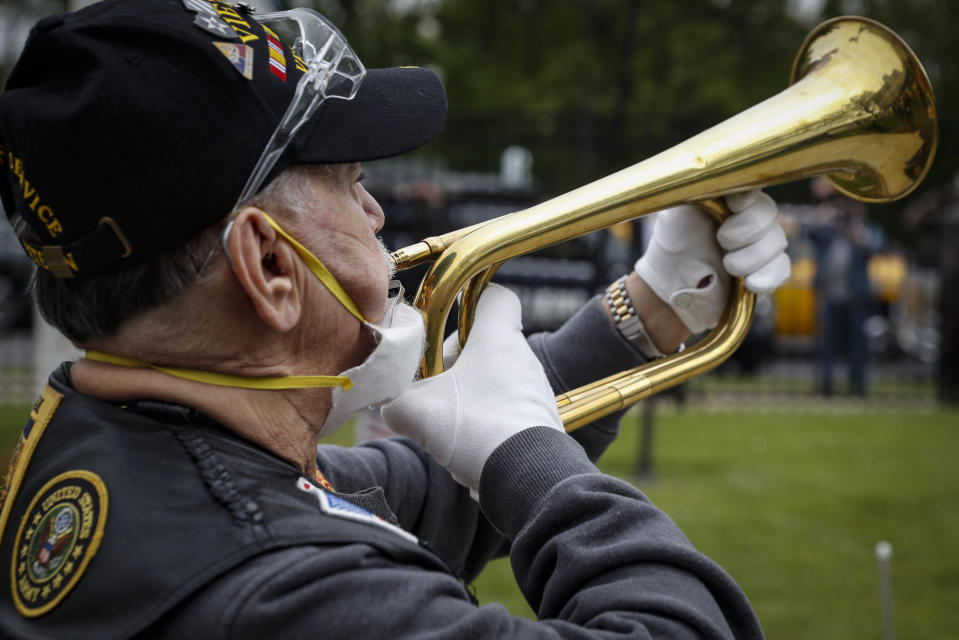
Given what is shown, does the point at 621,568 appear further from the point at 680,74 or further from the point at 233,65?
the point at 680,74

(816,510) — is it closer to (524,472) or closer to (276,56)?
(524,472)

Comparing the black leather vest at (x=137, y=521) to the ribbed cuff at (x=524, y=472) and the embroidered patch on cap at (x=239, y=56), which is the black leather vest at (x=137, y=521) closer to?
the ribbed cuff at (x=524, y=472)

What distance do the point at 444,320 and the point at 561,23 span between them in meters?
19.6

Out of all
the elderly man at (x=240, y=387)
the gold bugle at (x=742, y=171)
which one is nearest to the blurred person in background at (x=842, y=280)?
the gold bugle at (x=742, y=171)

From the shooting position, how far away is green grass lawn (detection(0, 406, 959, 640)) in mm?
4434

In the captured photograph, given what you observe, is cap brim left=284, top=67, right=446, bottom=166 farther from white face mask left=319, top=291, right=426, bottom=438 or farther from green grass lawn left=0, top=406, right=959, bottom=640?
green grass lawn left=0, top=406, right=959, bottom=640

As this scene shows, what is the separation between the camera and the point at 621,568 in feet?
4.33

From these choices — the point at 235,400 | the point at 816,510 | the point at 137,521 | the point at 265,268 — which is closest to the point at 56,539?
the point at 137,521

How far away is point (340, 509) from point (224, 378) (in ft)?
0.87

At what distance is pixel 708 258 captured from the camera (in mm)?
2141

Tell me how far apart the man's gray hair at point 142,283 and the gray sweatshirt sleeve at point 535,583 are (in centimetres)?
41

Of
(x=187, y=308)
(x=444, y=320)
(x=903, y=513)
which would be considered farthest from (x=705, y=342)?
(x=903, y=513)

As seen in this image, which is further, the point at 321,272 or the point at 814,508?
the point at 814,508

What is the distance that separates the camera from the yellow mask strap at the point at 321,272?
1.41 m
